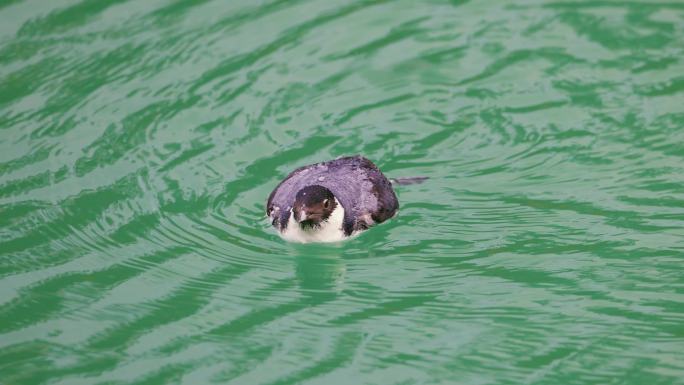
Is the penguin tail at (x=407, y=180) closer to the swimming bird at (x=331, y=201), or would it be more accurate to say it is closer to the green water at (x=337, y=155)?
the green water at (x=337, y=155)

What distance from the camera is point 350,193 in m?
10.6

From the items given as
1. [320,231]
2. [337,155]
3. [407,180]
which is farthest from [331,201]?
[337,155]

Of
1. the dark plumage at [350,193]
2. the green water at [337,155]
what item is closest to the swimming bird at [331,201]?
the dark plumage at [350,193]

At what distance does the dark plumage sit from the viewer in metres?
10.4

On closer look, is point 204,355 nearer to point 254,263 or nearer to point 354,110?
point 254,263

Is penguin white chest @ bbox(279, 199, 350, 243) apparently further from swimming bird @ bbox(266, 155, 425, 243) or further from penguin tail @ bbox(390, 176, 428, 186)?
penguin tail @ bbox(390, 176, 428, 186)

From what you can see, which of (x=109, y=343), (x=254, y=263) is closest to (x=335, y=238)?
(x=254, y=263)

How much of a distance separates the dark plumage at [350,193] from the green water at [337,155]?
173 millimetres

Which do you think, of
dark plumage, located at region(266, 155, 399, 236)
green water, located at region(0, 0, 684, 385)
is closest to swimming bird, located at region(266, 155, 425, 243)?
dark plumage, located at region(266, 155, 399, 236)

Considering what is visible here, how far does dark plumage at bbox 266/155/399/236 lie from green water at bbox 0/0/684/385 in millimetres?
173

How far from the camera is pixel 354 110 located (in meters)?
12.5

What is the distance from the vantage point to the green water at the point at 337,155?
8.45 metres

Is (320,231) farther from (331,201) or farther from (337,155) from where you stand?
(337,155)

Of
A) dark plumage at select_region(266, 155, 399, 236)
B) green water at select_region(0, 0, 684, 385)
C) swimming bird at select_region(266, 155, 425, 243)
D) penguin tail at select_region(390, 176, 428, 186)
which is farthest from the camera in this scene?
penguin tail at select_region(390, 176, 428, 186)
